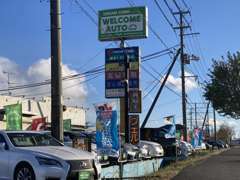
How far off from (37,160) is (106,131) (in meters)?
5.50

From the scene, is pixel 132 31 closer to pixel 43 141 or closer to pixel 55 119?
pixel 55 119

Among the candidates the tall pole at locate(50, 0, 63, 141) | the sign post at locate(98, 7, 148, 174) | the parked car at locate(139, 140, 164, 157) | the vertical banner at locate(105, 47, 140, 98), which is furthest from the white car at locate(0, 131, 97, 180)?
the parked car at locate(139, 140, 164, 157)

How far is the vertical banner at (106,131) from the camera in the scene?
1817 cm

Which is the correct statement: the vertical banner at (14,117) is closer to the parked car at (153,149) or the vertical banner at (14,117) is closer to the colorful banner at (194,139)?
Result: the parked car at (153,149)

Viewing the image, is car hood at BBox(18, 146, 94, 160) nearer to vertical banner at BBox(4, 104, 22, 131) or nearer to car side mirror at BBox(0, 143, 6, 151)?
car side mirror at BBox(0, 143, 6, 151)

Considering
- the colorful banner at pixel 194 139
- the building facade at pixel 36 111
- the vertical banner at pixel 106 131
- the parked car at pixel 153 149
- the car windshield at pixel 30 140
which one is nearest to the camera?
the car windshield at pixel 30 140

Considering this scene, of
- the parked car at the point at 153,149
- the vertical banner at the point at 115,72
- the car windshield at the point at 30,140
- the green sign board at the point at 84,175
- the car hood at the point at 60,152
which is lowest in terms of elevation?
the parked car at the point at 153,149

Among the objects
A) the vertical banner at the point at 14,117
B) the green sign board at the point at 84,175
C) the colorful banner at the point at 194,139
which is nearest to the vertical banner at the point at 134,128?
the vertical banner at the point at 14,117

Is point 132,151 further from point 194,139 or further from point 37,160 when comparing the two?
point 194,139

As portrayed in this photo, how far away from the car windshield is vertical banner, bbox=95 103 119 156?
3.53m

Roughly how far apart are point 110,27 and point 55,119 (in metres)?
13.3

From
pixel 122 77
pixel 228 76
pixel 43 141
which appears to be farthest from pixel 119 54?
pixel 228 76

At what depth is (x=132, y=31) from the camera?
1138 inches

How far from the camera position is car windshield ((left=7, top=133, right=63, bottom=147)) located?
14.0 metres
